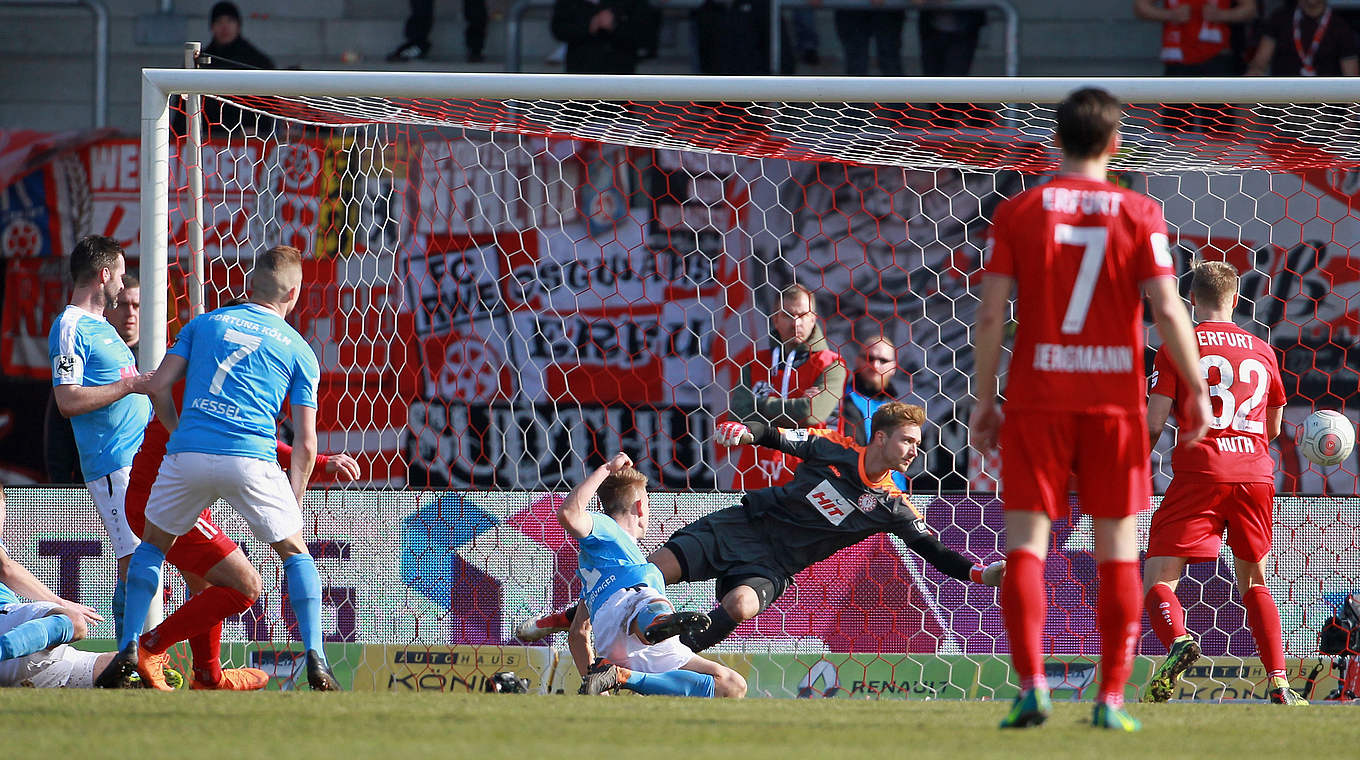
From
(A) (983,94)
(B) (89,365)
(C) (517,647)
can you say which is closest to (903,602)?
(C) (517,647)

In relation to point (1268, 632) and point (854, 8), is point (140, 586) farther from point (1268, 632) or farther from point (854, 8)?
point (854, 8)

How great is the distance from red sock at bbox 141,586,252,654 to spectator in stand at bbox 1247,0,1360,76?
745 cm

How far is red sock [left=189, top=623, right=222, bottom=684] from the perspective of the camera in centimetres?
544

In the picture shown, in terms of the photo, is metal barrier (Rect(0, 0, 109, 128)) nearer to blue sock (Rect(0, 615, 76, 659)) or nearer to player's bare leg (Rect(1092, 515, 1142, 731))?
blue sock (Rect(0, 615, 76, 659))

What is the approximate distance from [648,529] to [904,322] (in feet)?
9.31

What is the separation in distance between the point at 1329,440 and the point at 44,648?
Answer: 15.6ft

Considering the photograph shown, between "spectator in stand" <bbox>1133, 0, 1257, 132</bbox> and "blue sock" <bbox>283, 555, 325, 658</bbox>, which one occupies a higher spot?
"spectator in stand" <bbox>1133, 0, 1257, 132</bbox>

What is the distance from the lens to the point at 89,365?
5.54 m

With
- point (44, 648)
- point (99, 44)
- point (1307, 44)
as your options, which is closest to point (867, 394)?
point (44, 648)

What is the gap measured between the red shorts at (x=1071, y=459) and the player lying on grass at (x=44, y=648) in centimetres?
327

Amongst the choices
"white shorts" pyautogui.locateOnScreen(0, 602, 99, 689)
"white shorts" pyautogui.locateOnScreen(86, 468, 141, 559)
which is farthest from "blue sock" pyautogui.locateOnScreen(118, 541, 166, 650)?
"white shorts" pyautogui.locateOnScreen(86, 468, 141, 559)

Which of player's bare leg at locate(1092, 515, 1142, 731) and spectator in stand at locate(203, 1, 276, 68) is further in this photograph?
spectator in stand at locate(203, 1, 276, 68)

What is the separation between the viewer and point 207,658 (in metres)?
5.47

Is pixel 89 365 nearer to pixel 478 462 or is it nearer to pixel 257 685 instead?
pixel 257 685
